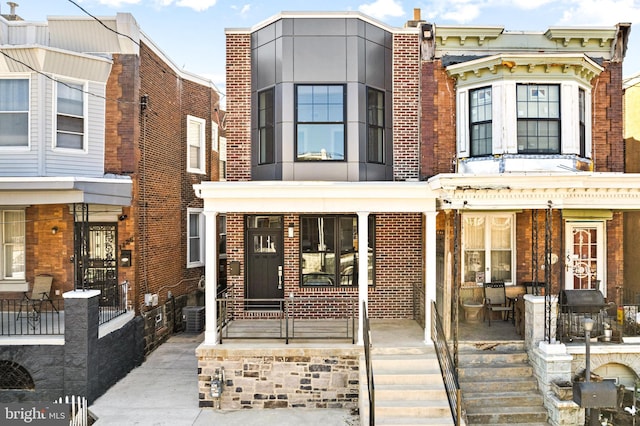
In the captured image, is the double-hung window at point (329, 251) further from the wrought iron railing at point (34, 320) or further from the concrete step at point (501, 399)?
the wrought iron railing at point (34, 320)

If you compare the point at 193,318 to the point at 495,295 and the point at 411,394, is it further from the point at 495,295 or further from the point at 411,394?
the point at 495,295

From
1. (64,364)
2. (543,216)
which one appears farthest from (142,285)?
(543,216)

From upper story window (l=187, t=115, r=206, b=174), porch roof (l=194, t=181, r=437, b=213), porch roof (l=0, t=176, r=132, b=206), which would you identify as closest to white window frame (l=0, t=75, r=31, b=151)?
porch roof (l=0, t=176, r=132, b=206)

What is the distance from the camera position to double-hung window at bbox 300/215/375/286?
35.9ft

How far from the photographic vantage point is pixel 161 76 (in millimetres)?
13008

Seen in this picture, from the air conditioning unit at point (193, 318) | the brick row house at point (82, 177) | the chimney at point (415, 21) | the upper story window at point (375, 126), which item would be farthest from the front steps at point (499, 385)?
the air conditioning unit at point (193, 318)

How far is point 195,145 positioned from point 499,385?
39.1 feet

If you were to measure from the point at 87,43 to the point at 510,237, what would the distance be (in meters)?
11.8

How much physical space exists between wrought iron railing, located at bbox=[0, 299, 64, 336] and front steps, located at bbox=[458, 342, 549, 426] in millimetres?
8487

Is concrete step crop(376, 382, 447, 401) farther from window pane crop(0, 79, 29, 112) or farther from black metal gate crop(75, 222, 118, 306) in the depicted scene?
window pane crop(0, 79, 29, 112)

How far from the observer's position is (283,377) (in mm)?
8656

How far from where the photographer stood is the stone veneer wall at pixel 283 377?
8.64 m

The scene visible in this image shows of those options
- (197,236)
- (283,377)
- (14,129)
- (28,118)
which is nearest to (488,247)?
(283,377)

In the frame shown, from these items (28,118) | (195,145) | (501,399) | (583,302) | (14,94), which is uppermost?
(14,94)
